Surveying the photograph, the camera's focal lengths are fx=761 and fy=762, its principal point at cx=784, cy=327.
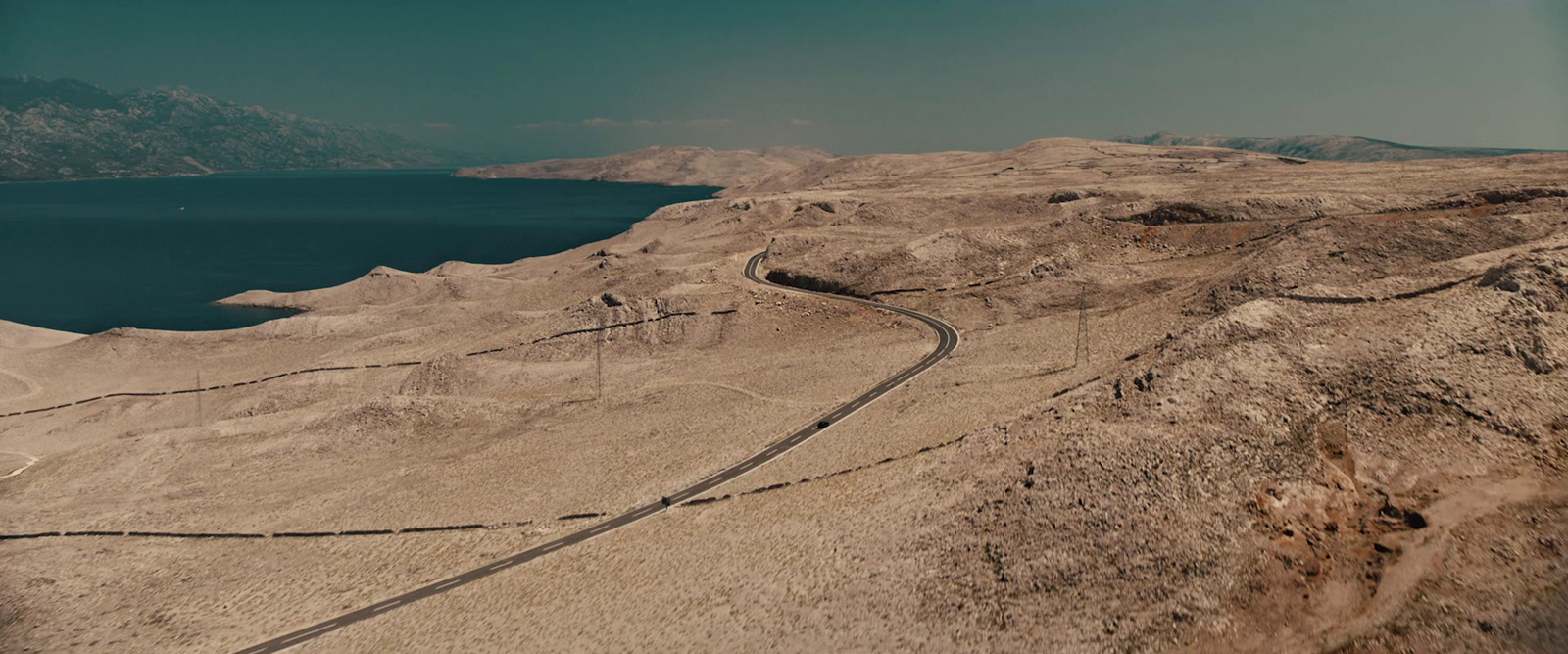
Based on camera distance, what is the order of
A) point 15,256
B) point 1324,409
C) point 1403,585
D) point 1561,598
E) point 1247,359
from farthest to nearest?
point 15,256, point 1247,359, point 1324,409, point 1403,585, point 1561,598

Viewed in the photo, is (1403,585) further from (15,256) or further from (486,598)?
(15,256)

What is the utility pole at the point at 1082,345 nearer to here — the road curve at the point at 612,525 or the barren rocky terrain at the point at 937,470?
the barren rocky terrain at the point at 937,470

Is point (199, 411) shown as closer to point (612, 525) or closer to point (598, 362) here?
point (598, 362)

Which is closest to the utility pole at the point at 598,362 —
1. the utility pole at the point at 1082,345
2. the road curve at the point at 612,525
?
the road curve at the point at 612,525

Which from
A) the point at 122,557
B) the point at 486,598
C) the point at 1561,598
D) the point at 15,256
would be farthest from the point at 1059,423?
the point at 15,256

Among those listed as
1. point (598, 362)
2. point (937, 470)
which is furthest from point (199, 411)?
point (937, 470)

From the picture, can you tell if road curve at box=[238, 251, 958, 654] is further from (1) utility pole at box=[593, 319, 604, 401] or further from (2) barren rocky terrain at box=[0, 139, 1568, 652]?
(1) utility pole at box=[593, 319, 604, 401]

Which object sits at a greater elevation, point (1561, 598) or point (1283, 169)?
A: point (1283, 169)

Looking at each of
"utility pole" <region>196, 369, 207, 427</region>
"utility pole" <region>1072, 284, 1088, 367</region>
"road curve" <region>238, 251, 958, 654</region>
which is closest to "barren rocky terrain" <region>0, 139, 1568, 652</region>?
"utility pole" <region>196, 369, 207, 427</region>
